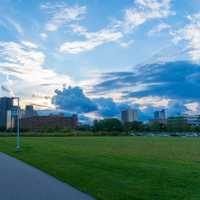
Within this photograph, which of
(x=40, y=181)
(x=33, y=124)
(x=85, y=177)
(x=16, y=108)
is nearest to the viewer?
(x=40, y=181)

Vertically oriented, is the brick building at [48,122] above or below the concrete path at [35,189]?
above

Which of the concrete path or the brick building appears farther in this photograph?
the brick building

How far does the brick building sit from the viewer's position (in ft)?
553

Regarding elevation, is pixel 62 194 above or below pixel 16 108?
below

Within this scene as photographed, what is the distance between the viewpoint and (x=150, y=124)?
607ft

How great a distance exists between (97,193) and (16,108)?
2382cm

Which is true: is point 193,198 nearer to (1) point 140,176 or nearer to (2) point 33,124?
(1) point 140,176

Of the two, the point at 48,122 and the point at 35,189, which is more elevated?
the point at 48,122

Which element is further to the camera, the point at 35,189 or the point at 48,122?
the point at 48,122

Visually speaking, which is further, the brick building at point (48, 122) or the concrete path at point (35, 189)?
the brick building at point (48, 122)

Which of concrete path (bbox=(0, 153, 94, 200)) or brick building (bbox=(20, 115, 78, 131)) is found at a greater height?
brick building (bbox=(20, 115, 78, 131))

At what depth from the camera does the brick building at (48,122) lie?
6639 inches

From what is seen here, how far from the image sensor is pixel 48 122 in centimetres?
17125

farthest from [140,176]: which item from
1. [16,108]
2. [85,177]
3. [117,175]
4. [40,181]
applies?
[16,108]
